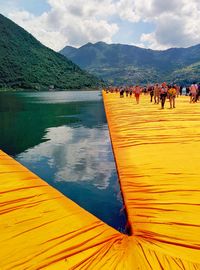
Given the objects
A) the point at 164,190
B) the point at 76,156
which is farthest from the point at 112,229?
the point at 76,156

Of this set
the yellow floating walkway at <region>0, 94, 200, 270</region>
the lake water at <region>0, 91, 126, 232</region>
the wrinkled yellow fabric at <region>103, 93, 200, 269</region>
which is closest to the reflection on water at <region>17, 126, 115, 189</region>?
the lake water at <region>0, 91, 126, 232</region>

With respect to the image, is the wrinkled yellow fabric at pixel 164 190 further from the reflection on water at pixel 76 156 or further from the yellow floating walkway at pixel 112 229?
the reflection on water at pixel 76 156

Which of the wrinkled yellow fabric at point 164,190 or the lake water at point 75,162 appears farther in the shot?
the lake water at point 75,162

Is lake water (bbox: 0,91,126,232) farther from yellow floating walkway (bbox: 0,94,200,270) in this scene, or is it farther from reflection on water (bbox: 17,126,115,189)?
yellow floating walkway (bbox: 0,94,200,270)

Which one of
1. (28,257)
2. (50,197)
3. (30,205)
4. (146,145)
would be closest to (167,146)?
(146,145)

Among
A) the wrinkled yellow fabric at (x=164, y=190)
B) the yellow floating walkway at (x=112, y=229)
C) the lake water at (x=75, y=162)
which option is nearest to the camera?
the yellow floating walkway at (x=112, y=229)

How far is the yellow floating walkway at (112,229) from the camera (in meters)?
3.95

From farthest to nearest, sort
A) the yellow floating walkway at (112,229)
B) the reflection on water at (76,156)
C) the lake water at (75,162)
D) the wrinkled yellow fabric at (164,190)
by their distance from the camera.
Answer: the reflection on water at (76,156), the lake water at (75,162), the wrinkled yellow fabric at (164,190), the yellow floating walkway at (112,229)

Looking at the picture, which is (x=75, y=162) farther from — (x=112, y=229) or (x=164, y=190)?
(x=112, y=229)

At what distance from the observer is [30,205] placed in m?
5.94

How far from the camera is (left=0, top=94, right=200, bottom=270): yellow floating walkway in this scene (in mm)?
3953

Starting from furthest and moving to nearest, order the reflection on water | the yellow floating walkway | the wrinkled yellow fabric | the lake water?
the reflection on water, the lake water, the wrinkled yellow fabric, the yellow floating walkway

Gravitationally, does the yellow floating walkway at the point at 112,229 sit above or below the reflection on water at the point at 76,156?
above

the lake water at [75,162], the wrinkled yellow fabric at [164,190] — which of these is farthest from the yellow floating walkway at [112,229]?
the lake water at [75,162]
